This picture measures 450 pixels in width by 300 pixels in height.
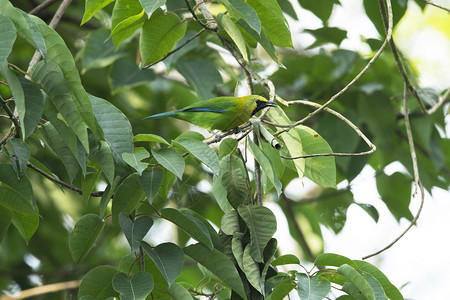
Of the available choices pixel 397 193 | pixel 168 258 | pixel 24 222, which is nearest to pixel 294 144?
pixel 168 258

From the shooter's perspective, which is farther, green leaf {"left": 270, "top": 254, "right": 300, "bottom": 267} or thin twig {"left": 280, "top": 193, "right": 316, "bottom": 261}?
thin twig {"left": 280, "top": 193, "right": 316, "bottom": 261}

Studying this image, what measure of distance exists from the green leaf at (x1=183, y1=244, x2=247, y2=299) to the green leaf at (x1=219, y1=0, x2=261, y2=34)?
655mm

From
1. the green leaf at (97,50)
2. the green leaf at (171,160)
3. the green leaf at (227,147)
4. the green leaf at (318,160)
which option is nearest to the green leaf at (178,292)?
the green leaf at (171,160)

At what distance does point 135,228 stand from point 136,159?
0.64 ft

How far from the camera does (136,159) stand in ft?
5.37

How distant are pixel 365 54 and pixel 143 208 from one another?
243 cm

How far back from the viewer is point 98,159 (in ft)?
5.48

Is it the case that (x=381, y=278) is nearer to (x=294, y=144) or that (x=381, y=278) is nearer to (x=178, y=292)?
(x=294, y=144)

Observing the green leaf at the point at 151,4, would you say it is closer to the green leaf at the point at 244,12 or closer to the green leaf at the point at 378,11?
the green leaf at the point at 244,12

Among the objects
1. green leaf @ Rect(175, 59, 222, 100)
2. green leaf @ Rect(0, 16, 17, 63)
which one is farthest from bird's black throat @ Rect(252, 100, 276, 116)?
green leaf @ Rect(175, 59, 222, 100)

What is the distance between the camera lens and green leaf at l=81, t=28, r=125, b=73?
377cm

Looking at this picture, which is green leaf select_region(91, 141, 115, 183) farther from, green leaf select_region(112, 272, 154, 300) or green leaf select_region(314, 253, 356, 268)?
green leaf select_region(314, 253, 356, 268)

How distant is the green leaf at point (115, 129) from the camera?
175 cm

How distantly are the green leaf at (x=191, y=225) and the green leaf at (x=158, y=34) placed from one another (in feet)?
2.19
